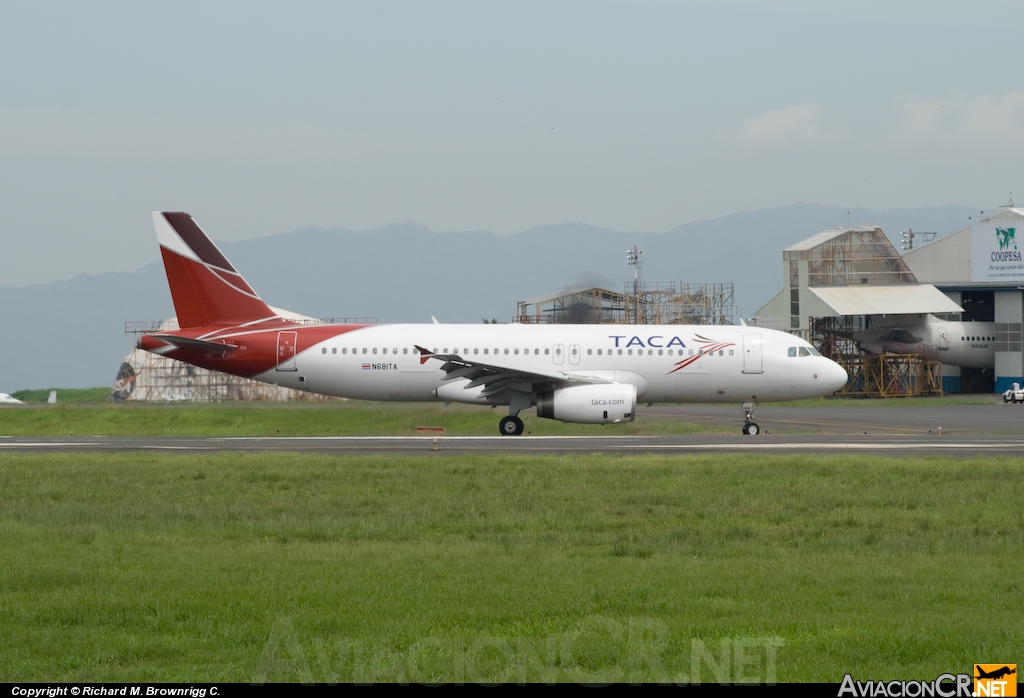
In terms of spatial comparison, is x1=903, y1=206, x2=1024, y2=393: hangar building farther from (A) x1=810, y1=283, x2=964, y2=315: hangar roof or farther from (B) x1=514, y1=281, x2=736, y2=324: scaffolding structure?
(B) x1=514, y1=281, x2=736, y2=324: scaffolding structure

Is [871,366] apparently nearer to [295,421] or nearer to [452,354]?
[295,421]

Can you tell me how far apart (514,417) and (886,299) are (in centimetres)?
5170

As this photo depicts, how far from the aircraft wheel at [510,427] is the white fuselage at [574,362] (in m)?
A: 0.94

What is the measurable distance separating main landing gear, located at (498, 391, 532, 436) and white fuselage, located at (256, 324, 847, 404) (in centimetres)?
80

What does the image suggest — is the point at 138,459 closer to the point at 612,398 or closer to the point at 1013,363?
the point at 612,398

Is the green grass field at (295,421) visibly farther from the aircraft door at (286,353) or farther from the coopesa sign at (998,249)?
the coopesa sign at (998,249)

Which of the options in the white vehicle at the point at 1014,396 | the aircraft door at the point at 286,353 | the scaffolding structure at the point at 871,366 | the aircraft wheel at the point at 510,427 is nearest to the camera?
the aircraft wheel at the point at 510,427

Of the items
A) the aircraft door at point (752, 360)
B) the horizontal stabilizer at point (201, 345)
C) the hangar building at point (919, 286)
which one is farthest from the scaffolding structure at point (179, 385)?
the aircraft door at point (752, 360)

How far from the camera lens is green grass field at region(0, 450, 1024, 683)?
23.9ft

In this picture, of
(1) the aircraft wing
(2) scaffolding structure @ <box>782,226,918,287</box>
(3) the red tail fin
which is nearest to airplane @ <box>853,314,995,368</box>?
(2) scaffolding structure @ <box>782,226,918,287</box>

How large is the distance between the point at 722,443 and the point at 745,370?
697 cm

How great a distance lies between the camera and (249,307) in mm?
33562

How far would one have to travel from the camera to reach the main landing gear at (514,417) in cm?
3180

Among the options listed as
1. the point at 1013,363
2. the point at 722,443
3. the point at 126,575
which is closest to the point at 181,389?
the point at 1013,363
